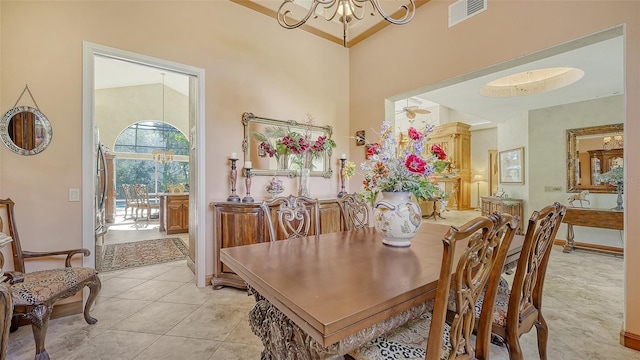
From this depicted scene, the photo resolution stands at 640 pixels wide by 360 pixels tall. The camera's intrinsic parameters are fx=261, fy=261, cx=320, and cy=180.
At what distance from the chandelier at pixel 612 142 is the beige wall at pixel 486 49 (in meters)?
3.70

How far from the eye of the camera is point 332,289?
1009 mm

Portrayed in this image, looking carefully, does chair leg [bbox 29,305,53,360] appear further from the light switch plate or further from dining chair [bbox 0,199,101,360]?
the light switch plate

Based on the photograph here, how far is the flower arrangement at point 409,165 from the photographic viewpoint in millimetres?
1603

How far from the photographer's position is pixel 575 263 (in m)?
3.92

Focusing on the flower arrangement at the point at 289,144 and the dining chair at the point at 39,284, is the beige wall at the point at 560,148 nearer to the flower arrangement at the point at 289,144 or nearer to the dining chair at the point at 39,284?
the flower arrangement at the point at 289,144

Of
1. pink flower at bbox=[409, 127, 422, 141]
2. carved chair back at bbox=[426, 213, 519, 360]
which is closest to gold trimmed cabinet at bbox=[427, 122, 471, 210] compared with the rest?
pink flower at bbox=[409, 127, 422, 141]

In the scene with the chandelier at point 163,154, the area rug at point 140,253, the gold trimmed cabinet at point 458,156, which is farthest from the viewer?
the gold trimmed cabinet at point 458,156

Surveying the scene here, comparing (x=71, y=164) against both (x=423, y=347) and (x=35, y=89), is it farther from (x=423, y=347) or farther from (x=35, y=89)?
(x=423, y=347)

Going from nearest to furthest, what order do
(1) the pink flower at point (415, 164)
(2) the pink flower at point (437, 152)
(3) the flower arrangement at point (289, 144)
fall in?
(1) the pink flower at point (415, 164)
(2) the pink flower at point (437, 152)
(3) the flower arrangement at point (289, 144)

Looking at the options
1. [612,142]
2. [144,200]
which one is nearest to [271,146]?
[612,142]

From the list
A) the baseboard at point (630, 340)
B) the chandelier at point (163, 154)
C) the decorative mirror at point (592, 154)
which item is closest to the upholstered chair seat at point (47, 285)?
the baseboard at point (630, 340)

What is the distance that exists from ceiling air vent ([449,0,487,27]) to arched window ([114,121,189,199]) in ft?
27.2

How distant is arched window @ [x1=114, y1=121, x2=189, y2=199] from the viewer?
8.19 meters

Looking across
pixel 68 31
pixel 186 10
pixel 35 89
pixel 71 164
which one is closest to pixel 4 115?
pixel 35 89
